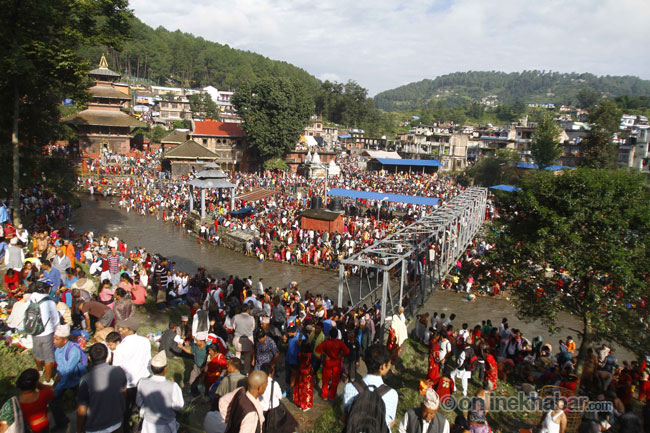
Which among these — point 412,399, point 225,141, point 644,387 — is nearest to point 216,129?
point 225,141

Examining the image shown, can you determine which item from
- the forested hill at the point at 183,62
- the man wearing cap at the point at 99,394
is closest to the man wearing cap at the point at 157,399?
the man wearing cap at the point at 99,394

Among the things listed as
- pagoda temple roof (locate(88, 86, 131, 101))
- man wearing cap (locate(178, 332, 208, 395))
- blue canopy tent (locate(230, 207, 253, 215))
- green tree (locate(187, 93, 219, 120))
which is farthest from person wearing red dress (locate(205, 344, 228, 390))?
green tree (locate(187, 93, 219, 120))

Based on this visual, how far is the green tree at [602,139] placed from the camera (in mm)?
44000

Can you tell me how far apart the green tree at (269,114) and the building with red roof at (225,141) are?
3.47 meters

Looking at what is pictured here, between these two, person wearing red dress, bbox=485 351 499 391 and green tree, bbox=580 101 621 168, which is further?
green tree, bbox=580 101 621 168

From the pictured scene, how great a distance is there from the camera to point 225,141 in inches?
1973

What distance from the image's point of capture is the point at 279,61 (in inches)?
6142

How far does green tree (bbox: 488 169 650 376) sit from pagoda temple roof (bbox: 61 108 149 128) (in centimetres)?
4474

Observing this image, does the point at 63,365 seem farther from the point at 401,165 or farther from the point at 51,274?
the point at 401,165

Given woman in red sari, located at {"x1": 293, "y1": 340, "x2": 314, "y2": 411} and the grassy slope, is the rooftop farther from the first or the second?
woman in red sari, located at {"x1": 293, "y1": 340, "x2": 314, "y2": 411}

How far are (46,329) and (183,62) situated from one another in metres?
126

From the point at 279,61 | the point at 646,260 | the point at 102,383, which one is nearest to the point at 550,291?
the point at 646,260

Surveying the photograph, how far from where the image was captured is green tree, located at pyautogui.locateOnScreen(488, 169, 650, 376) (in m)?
9.03

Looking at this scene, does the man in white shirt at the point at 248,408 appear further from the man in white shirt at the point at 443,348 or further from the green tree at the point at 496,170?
the green tree at the point at 496,170
